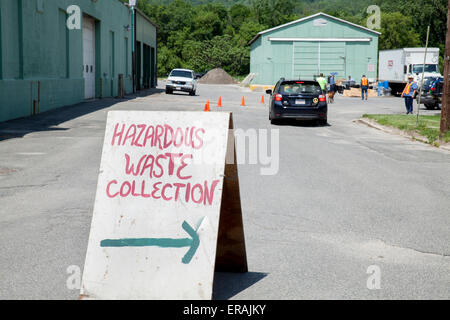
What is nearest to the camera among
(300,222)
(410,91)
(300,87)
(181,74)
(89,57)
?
(300,222)

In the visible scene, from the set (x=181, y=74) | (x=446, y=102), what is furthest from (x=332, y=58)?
(x=446, y=102)

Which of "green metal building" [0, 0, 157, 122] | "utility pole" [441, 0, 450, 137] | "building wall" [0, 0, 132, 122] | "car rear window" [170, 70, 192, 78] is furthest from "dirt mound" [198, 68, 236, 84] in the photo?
"utility pole" [441, 0, 450, 137]

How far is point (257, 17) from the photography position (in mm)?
142625

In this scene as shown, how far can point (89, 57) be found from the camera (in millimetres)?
32562

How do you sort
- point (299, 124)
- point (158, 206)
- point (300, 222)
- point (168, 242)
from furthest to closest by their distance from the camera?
point (299, 124)
point (300, 222)
point (158, 206)
point (168, 242)

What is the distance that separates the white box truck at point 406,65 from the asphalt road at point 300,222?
118 feet

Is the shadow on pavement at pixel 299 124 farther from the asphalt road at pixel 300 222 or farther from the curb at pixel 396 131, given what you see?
the asphalt road at pixel 300 222

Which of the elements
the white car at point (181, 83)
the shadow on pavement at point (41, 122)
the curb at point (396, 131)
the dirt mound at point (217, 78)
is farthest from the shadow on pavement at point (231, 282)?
the dirt mound at point (217, 78)

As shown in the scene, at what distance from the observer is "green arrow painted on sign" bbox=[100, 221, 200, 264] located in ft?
13.5

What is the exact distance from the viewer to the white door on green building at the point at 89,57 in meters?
31.6

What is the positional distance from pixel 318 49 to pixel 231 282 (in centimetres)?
5790

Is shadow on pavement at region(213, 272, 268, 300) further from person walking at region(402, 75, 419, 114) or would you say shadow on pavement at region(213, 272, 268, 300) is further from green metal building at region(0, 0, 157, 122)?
person walking at region(402, 75, 419, 114)

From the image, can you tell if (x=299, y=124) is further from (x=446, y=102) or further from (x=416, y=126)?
(x=446, y=102)
